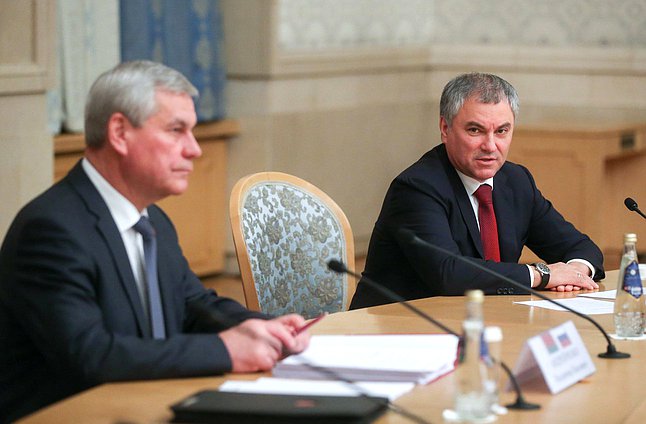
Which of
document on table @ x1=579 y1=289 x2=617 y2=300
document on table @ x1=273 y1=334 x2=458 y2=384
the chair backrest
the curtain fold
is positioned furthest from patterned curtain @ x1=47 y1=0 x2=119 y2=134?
document on table @ x1=273 y1=334 x2=458 y2=384

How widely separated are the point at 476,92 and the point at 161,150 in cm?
146

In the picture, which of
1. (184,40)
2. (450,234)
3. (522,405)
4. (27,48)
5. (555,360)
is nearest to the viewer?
(522,405)

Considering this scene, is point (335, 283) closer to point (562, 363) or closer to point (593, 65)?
point (562, 363)

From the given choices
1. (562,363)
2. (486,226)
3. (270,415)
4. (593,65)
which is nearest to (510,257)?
(486,226)

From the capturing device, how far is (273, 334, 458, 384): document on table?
2.25 metres

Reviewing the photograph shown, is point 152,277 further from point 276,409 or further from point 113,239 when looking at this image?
point 276,409

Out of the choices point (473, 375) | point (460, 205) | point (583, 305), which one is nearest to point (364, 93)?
point (460, 205)

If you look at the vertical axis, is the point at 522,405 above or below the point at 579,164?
above

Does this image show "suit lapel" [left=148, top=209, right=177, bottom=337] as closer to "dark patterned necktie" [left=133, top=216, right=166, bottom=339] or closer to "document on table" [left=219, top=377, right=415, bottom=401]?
"dark patterned necktie" [left=133, top=216, right=166, bottom=339]

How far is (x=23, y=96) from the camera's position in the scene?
530 centimetres

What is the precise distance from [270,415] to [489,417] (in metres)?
0.39

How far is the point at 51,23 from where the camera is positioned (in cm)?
529

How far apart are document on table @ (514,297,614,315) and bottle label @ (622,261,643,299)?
0.82ft

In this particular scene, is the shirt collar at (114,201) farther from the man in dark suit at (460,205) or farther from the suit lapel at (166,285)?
the man in dark suit at (460,205)
